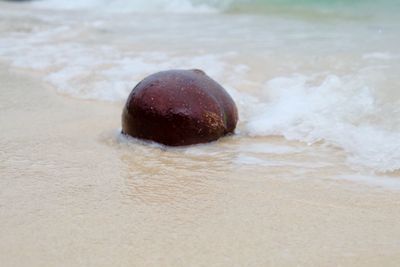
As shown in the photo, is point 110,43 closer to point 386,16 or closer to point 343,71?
point 343,71

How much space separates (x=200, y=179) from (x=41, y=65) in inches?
137

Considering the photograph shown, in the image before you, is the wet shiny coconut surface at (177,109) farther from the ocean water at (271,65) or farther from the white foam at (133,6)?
the white foam at (133,6)

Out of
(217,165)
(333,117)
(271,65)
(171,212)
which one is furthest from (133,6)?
(171,212)

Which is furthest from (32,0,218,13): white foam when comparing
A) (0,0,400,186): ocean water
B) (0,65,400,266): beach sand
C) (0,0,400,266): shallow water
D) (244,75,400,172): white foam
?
(0,65,400,266): beach sand

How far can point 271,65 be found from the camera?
5539 mm

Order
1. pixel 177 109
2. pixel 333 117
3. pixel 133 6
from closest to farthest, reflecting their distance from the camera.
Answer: pixel 177 109, pixel 333 117, pixel 133 6

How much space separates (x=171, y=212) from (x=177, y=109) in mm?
860

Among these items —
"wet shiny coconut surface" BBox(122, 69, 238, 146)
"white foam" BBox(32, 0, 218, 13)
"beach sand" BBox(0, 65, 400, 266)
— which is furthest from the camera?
"white foam" BBox(32, 0, 218, 13)

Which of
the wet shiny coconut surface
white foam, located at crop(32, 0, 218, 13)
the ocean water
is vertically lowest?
white foam, located at crop(32, 0, 218, 13)

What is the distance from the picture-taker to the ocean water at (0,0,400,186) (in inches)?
131

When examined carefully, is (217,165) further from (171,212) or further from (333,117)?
(333,117)

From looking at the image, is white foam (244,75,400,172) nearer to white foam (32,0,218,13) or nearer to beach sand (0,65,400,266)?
beach sand (0,65,400,266)

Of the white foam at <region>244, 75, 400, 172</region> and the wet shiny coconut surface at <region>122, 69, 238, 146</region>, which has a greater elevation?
the wet shiny coconut surface at <region>122, 69, 238, 146</region>

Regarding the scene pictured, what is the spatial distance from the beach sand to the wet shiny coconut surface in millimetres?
91
